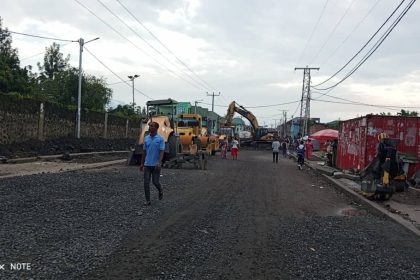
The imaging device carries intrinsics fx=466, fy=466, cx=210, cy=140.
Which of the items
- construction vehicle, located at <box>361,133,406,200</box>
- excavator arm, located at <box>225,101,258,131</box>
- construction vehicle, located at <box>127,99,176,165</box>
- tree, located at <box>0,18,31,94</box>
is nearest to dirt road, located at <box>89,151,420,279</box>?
construction vehicle, located at <box>361,133,406,200</box>

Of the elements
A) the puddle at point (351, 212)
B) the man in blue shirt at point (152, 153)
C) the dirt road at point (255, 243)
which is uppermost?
the man in blue shirt at point (152, 153)

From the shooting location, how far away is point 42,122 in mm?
26859

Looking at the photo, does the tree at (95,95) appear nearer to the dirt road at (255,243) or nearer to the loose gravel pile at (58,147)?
the loose gravel pile at (58,147)

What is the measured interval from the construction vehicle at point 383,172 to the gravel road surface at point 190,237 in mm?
1176

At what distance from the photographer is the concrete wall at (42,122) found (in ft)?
76.7

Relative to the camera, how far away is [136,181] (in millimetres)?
14430

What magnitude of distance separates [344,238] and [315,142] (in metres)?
42.6

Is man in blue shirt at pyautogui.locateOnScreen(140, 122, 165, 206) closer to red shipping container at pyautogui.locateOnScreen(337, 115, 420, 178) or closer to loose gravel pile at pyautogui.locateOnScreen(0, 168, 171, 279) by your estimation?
loose gravel pile at pyautogui.locateOnScreen(0, 168, 171, 279)

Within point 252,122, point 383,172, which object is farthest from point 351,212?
point 252,122

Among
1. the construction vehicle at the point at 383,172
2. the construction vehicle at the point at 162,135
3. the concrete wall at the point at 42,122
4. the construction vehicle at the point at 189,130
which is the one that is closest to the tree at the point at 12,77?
the concrete wall at the point at 42,122

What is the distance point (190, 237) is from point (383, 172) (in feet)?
22.4

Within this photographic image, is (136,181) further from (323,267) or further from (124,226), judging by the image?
(323,267)

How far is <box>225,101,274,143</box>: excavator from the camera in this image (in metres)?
49.8

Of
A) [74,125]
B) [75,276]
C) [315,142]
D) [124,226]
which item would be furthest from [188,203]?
[315,142]
